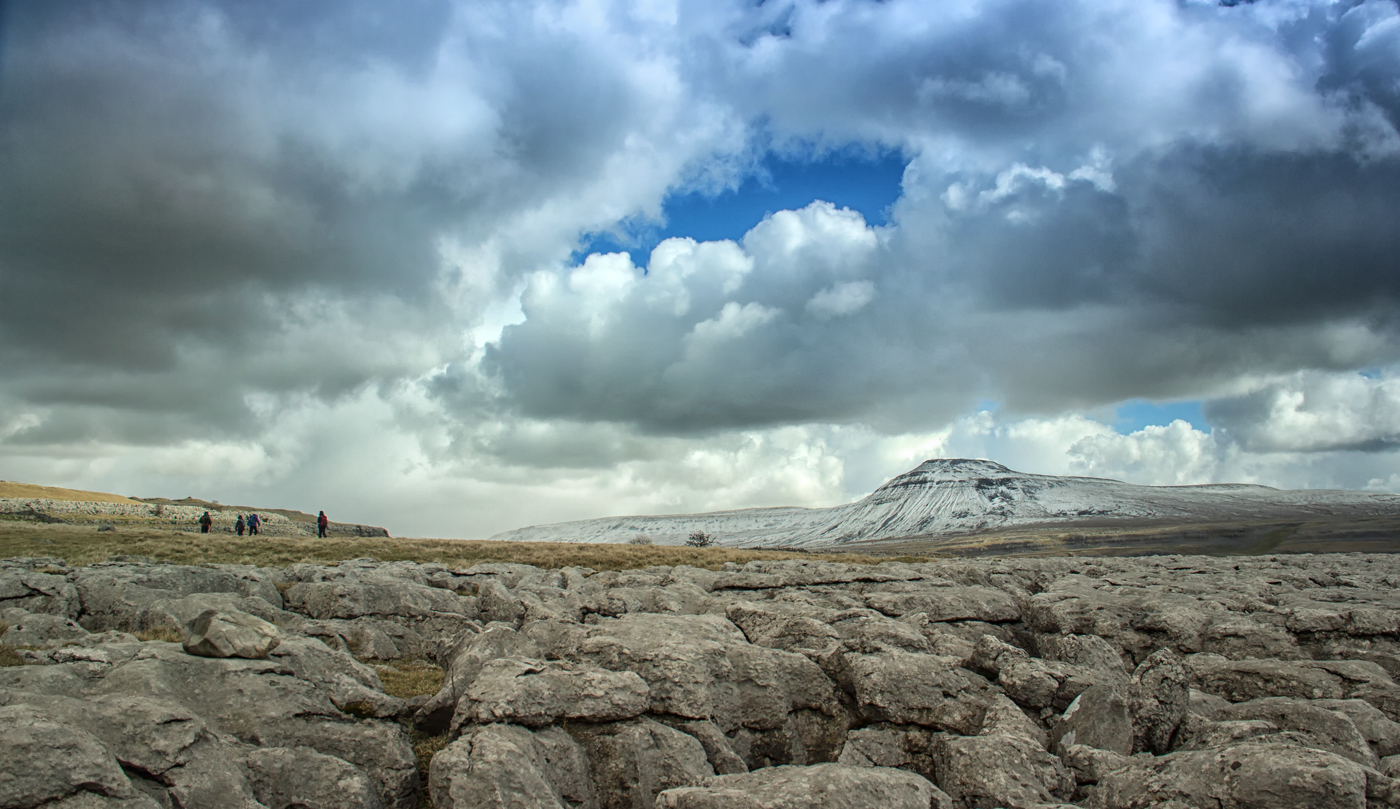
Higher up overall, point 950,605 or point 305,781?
point 950,605

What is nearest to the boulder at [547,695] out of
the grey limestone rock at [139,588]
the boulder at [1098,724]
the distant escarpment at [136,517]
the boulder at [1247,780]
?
the boulder at [1247,780]

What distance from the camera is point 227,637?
13719 millimetres

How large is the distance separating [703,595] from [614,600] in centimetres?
346

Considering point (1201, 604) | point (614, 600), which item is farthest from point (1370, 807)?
point (614, 600)

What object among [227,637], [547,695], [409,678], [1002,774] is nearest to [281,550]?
[409,678]

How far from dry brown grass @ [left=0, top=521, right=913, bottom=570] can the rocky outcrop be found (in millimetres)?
33745

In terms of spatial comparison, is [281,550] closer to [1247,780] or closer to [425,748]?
[425,748]

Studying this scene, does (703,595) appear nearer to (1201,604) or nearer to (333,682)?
(333,682)

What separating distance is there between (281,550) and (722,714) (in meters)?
53.9

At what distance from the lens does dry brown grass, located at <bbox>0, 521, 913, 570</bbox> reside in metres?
50.8

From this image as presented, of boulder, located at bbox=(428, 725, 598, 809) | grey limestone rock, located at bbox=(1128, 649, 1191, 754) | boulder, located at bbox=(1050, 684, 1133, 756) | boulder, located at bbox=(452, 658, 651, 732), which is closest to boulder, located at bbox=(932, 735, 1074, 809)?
boulder, located at bbox=(1050, 684, 1133, 756)

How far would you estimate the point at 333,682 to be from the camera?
14.1 metres

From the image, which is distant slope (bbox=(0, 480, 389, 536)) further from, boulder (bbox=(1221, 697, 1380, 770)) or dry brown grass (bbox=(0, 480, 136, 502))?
boulder (bbox=(1221, 697, 1380, 770))

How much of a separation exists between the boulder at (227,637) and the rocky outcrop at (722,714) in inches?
2.0
